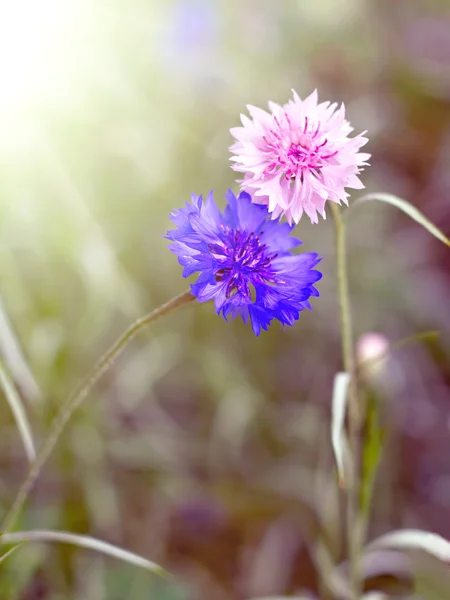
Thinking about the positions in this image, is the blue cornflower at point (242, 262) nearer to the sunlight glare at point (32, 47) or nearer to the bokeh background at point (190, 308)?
the bokeh background at point (190, 308)

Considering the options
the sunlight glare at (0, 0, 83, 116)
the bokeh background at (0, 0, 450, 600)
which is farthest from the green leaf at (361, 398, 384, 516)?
the sunlight glare at (0, 0, 83, 116)

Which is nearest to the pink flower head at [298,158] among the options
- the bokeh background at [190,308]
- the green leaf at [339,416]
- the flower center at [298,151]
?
the flower center at [298,151]

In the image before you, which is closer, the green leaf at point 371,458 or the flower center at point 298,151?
the flower center at point 298,151

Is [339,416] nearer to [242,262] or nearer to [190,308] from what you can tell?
[242,262]

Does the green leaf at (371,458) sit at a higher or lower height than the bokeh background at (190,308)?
lower

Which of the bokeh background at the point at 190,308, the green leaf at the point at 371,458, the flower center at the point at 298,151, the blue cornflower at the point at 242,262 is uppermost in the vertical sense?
the bokeh background at the point at 190,308

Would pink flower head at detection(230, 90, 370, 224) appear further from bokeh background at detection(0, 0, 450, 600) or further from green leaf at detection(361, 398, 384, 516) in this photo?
bokeh background at detection(0, 0, 450, 600)

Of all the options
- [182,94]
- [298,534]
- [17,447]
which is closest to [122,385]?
[17,447]

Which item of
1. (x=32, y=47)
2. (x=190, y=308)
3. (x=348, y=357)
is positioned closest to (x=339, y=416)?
(x=348, y=357)
